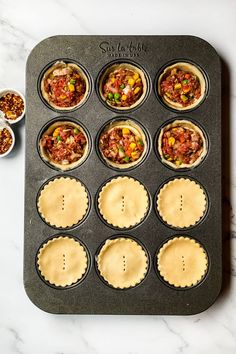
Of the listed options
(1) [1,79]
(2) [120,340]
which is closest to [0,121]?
(1) [1,79]

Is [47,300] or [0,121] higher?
[0,121]

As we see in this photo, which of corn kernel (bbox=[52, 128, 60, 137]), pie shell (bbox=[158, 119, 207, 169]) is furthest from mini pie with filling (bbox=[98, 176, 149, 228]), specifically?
corn kernel (bbox=[52, 128, 60, 137])

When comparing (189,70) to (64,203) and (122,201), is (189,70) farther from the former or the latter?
(64,203)

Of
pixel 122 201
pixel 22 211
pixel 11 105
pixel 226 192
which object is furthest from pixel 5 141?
pixel 226 192

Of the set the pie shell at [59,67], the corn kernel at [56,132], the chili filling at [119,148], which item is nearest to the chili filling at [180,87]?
the chili filling at [119,148]

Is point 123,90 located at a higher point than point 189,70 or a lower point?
lower

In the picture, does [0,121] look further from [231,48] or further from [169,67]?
[231,48]
